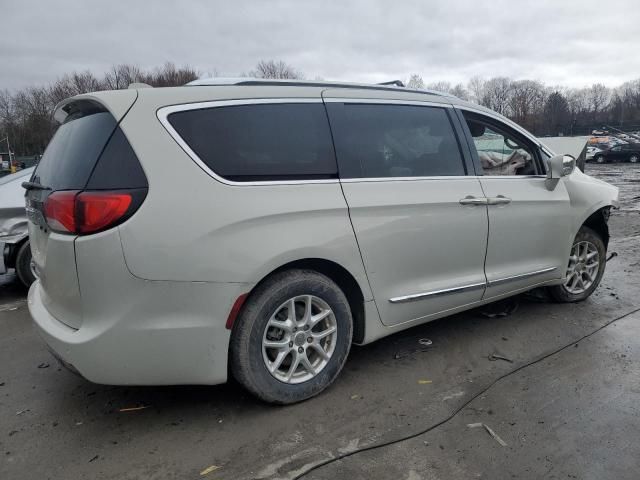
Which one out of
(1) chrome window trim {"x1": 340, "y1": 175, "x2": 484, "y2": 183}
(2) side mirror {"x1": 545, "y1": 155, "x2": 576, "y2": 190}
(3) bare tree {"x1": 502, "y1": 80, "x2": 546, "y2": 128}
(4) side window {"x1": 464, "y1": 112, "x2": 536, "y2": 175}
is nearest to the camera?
(1) chrome window trim {"x1": 340, "y1": 175, "x2": 484, "y2": 183}

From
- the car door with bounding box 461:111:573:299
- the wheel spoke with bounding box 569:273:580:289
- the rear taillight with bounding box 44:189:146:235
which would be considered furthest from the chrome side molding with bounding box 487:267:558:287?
the rear taillight with bounding box 44:189:146:235

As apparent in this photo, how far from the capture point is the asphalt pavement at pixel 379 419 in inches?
94.7

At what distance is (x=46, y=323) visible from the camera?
2713 mm

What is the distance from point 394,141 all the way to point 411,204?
466 millimetres

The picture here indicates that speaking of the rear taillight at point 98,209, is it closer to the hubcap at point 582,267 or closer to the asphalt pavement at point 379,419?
the asphalt pavement at point 379,419

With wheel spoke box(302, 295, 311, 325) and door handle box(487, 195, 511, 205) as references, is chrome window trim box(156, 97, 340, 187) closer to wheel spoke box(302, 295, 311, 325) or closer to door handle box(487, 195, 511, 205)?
wheel spoke box(302, 295, 311, 325)

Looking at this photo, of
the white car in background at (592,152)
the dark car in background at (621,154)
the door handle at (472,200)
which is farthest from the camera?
the white car in background at (592,152)

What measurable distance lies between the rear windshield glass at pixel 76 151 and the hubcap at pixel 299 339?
1.24 meters

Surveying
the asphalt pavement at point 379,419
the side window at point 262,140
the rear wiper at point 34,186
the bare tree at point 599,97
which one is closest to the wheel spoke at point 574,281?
the asphalt pavement at point 379,419

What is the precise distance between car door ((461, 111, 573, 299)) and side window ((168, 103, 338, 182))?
54.8 inches

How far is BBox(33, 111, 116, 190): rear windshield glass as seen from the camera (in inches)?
99.1

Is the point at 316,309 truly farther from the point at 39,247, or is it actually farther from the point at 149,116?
the point at 39,247

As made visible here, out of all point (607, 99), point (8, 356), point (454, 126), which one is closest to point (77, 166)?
point (8, 356)

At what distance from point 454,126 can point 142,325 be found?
262 cm
